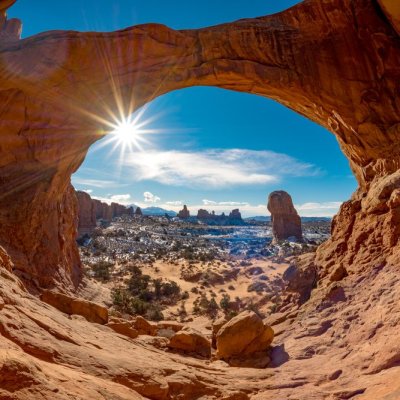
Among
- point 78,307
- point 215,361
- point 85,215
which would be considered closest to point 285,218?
point 85,215

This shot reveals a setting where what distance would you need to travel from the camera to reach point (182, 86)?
38.7ft

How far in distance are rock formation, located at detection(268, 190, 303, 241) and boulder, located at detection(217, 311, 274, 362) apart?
38389 mm

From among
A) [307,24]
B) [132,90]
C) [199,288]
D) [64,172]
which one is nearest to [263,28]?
[307,24]

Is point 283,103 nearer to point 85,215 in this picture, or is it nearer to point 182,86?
point 182,86

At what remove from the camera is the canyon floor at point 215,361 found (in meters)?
3.18

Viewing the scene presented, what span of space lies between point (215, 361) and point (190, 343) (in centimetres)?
68

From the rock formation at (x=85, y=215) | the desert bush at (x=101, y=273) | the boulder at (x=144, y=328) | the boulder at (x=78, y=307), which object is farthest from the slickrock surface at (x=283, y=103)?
the rock formation at (x=85, y=215)

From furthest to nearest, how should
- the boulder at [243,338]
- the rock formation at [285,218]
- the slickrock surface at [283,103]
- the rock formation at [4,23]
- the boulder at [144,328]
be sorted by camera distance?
1. the rock formation at [285,218]
2. the rock formation at [4,23]
3. the boulder at [144,328]
4. the boulder at [243,338]
5. the slickrock surface at [283,103]

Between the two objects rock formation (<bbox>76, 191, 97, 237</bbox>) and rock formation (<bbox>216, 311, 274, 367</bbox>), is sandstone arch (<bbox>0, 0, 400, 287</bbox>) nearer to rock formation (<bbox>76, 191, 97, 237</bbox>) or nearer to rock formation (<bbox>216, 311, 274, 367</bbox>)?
rock formation (<bbox>216, 311, 274, 367</bbox>)

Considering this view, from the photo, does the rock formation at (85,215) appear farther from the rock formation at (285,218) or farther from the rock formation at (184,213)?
the rock formation at (184,213)

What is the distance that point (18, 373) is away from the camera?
259 centimetres

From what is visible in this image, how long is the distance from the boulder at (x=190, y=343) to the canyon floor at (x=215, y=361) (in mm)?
250

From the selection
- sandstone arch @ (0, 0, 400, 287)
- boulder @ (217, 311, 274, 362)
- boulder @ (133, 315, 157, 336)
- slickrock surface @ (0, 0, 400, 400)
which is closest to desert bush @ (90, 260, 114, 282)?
slickrock surface @ (0, 0, 400, 400)

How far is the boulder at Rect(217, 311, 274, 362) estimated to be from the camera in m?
7.00
